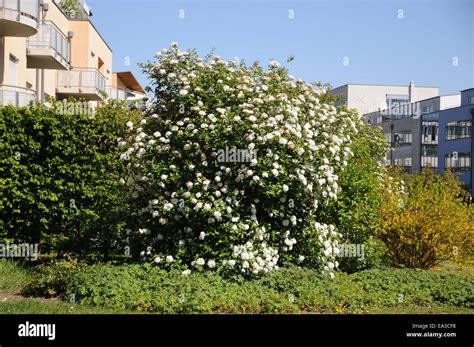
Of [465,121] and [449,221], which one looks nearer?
[449,221]

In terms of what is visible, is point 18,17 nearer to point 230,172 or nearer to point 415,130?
point 230,172

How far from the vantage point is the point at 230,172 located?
Answer: 10.9m

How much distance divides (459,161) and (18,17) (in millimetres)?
55531

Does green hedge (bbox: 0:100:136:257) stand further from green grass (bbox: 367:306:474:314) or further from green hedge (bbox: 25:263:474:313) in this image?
green grass (bbox: 367:306:474:314)

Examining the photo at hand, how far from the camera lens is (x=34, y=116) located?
41.8 ft

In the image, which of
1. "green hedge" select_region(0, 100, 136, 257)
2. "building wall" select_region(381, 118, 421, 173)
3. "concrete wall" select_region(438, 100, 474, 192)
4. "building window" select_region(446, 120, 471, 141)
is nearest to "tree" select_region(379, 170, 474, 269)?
"green hedge" select_region(0, 100, 136, 257)

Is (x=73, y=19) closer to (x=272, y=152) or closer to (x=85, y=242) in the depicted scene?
(x=85, y=242)

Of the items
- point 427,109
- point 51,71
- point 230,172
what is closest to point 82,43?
point 51,71

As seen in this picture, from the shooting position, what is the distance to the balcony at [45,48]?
83.4ft

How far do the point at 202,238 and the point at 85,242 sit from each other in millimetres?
3282

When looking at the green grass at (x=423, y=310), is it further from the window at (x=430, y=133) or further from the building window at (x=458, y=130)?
the window at (x=430, y=133)

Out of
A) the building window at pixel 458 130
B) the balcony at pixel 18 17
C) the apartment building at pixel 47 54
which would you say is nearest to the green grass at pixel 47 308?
the apartment building at pixel 47 54

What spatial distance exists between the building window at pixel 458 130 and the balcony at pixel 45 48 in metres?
50.7
